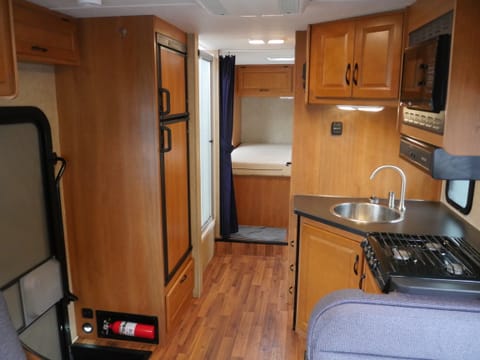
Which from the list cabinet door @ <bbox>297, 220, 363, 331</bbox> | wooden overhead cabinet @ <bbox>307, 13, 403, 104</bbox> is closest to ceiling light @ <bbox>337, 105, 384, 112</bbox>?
wooden overhead cabinet @ <bbox>307, 13, 403, 104</bbox>

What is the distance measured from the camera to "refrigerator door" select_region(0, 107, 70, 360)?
1.98m

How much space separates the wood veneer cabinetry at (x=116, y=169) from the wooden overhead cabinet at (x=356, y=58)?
38.5 inches

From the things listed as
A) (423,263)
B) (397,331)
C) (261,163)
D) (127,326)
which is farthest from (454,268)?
(261,163)

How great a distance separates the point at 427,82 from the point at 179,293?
2157 millimetres

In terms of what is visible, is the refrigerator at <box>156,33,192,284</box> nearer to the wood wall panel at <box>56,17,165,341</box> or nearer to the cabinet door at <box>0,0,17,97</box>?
the wood wall panel at <box>56,17,165,341</box>

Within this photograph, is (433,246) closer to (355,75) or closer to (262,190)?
(355,75)

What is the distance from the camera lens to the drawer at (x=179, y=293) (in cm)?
268

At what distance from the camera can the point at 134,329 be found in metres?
2.59

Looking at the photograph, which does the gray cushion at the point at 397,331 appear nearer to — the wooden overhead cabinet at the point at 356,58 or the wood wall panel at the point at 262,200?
the wooden overhead cabinet at the point at 356,58

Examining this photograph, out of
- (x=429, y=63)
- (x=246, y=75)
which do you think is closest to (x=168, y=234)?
(x=429, y=63)

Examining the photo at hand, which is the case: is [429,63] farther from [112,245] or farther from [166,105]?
[112,245]

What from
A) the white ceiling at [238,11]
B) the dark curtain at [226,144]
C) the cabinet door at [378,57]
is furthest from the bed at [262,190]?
the cabinet door at [378,57]

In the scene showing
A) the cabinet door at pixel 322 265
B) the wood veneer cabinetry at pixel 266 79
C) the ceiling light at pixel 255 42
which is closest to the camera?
the cabinet door at pixel 322 265

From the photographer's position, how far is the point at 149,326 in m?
2.59
